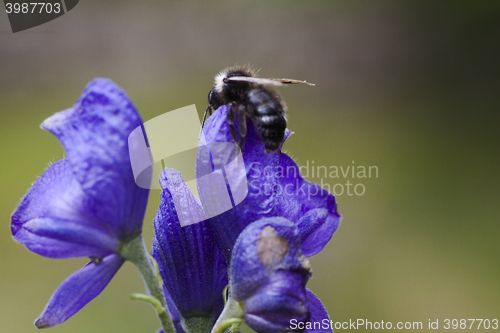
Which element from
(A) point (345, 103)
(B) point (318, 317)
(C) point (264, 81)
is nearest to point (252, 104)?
(C) point (264, 81)

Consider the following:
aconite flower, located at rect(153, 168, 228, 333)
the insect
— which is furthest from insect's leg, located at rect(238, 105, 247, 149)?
aconite flower, located at rect(153, 168, 228, 333)

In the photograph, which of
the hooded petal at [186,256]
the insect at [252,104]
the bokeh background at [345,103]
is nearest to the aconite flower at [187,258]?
the hooded petal at [186,256]

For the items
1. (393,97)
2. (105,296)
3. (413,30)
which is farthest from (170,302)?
(413,30)

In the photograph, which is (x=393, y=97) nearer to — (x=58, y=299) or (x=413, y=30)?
(x=413, y=30)

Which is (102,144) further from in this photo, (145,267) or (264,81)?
(264,81)

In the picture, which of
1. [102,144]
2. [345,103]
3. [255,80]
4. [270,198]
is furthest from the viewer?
[345,103]
